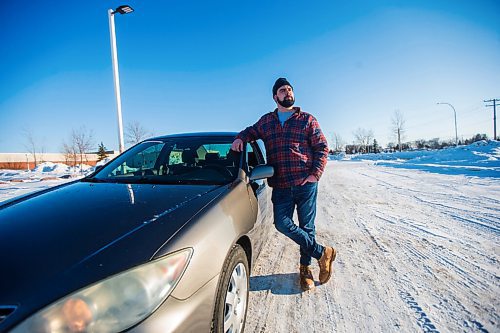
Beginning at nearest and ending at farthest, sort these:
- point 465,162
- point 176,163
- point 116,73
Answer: point 176,163, point 116,73, point 465,162

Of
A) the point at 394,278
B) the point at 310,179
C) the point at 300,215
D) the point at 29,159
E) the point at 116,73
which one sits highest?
the point at 116,73

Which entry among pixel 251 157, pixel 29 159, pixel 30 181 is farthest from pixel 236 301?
pixel 29 159

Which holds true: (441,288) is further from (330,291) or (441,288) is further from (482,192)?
(482,192)

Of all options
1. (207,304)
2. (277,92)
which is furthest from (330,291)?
(277,92)

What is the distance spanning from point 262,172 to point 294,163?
13.0 inches

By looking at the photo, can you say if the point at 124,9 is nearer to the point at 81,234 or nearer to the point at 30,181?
the point at 81,234

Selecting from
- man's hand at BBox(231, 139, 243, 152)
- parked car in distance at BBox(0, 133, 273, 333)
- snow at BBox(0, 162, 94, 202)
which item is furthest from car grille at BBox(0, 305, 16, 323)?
snow at BBox(0, 162, 94, 202)

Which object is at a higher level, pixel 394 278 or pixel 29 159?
pixel 29 159

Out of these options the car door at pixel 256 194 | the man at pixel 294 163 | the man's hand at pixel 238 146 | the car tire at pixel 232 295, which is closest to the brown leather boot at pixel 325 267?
the man at pixel 294 163

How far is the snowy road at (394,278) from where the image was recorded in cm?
195

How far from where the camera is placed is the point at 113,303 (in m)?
1.02

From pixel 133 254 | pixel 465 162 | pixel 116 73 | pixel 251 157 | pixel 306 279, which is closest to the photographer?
pixel 133 254

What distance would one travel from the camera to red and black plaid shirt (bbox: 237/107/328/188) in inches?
93.7

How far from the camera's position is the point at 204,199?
1.72m
